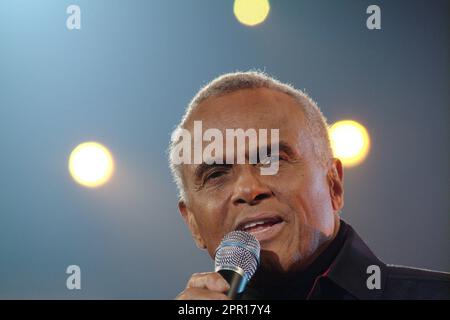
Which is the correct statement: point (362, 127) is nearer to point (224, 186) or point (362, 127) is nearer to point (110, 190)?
point (224, 186)

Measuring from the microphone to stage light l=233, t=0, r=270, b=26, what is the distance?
5.76 feet

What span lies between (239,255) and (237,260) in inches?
1.1

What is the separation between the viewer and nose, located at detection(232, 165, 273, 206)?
1506 mm

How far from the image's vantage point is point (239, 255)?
120cm

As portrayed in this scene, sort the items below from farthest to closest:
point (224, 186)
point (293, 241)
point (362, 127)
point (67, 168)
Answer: point (67, 168) → point (362, 127) → point (224, 186) → point (293, 241)

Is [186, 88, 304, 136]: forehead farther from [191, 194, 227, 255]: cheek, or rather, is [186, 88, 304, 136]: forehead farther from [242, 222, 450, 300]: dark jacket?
[242, 222, 450, 300]: dark jacket

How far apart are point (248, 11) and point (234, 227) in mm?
1648

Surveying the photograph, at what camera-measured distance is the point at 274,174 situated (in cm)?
160

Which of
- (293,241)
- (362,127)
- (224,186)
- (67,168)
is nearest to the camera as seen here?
(293,241)

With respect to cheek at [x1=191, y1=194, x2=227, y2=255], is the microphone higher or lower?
lower

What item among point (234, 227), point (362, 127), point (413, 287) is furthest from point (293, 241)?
point (362, 127)

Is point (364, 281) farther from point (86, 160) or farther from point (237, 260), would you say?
point (86, 160)

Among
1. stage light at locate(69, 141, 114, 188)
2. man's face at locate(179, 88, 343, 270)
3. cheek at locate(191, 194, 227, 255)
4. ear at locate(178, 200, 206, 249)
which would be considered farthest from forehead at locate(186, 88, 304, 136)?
stage light at locate(69, 141, 114, 188)

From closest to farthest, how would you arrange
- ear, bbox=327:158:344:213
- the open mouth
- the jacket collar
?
1. the open mouth
2. the jacket collar
3. ear, bbox=327:158:344:213
